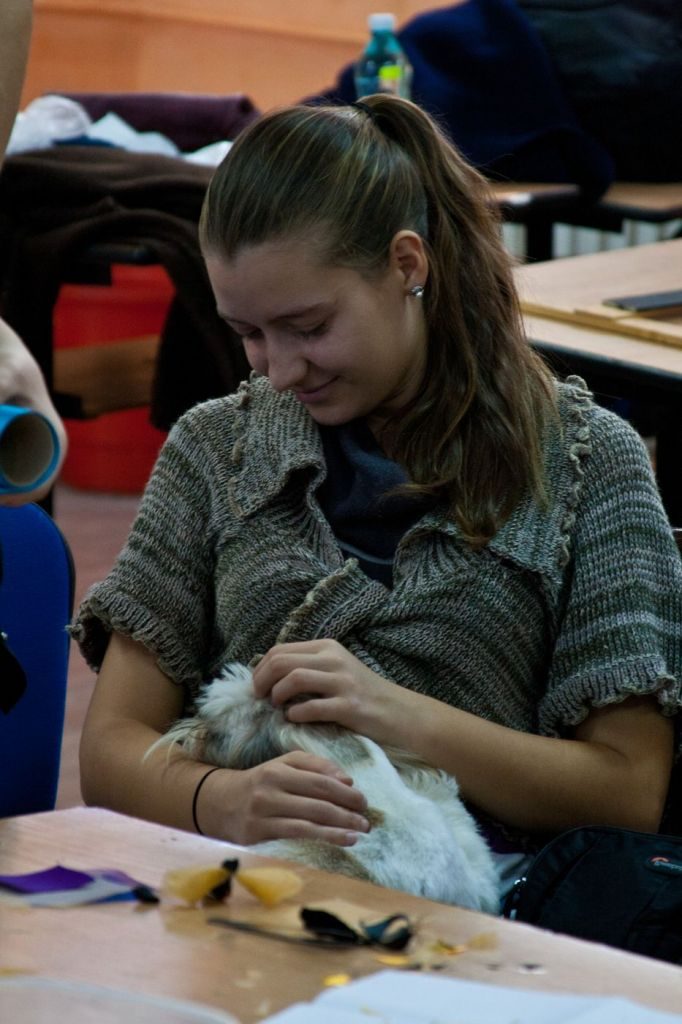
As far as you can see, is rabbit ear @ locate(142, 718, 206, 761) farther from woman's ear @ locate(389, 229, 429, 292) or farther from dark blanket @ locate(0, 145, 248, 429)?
→ dark blanket @ locate(0, 145, 248, 429)

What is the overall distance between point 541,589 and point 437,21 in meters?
2.99

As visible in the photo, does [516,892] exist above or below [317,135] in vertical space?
below

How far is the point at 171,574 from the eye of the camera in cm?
145

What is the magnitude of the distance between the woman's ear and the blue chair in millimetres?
394

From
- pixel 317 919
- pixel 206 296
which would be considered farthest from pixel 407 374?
pixel 206 296

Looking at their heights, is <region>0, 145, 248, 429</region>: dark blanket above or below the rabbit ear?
above

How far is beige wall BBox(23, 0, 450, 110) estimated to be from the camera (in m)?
5.64

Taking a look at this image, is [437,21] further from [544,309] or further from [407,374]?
[407,374]

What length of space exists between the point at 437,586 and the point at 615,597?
16 centimetres

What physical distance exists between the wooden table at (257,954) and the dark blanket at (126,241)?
242cm

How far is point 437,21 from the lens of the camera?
407cm

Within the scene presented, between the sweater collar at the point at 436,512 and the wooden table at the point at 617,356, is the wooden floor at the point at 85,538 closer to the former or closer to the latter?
the wooden table at the point at 617,356

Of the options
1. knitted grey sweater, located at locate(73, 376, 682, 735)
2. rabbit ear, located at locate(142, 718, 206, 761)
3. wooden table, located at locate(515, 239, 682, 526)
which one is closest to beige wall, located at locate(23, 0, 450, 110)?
wooden table, located at locate(515, 239, 682, 526)

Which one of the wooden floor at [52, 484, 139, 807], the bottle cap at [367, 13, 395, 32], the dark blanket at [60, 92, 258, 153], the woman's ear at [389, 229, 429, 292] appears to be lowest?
the wooden floor at [52, 484, 139, 807]
